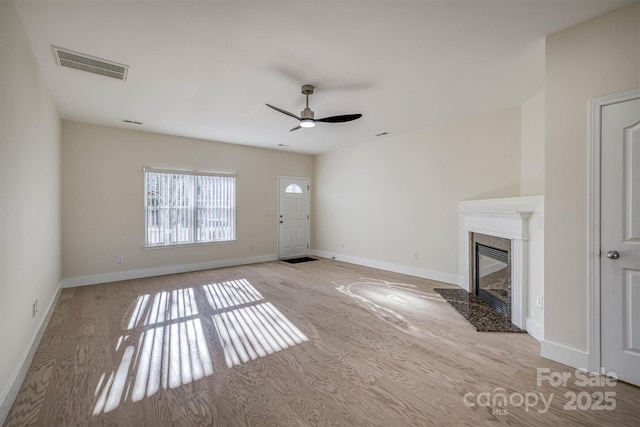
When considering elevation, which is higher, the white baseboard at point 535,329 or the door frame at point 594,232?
the door frame at point 594,232

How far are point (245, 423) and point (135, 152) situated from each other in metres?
5.11

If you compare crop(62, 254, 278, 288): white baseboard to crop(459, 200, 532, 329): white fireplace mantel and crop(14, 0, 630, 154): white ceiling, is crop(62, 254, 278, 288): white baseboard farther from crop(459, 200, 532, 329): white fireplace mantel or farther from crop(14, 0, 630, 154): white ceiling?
crop(459, 200, 532, 329): white fireplace mantel

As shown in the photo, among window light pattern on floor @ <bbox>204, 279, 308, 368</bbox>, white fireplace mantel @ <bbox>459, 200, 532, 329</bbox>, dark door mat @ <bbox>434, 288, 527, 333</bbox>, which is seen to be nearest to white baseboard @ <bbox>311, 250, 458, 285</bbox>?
dark door mat @ <bbox>434, 288, 527, 333</bbox>

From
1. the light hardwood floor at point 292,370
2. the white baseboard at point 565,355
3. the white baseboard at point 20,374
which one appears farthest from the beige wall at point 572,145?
the white baseboard at point 20,374

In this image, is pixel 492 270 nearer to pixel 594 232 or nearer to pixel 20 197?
pixel 594 232

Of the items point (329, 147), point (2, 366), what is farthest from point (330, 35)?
point (329, 147)

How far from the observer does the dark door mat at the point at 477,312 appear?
302 cm

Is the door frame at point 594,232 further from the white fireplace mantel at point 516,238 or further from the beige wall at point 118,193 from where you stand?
the beige wall at point 118,193

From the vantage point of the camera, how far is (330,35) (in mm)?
2334

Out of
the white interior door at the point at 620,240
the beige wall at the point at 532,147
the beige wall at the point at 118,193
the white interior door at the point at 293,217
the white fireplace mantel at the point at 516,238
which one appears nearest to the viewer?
the white interior door at the point at 620,240

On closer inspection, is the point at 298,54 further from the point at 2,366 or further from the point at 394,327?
the point at 2,366

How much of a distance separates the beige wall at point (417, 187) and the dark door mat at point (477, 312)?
665 millimetres

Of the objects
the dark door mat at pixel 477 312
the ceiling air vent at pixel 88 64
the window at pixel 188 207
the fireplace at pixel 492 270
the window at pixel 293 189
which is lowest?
the dark door mat at pixel 477 312

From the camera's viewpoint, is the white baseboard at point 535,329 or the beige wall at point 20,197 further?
the white baseboard at point 535,329
